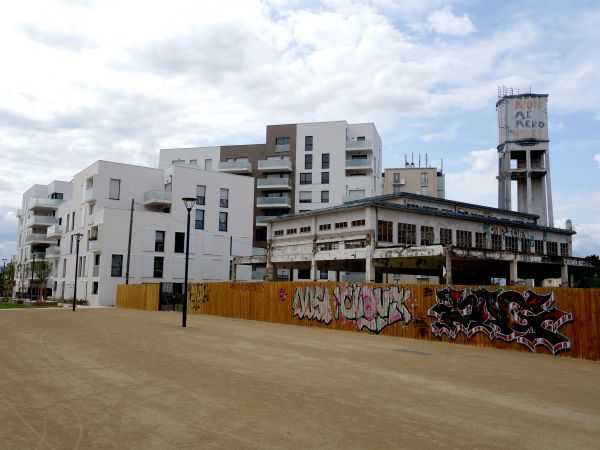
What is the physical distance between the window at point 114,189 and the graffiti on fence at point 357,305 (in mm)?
38409

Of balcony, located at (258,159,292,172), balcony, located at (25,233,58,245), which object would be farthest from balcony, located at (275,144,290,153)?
balcony, located at (25,233,58,245)

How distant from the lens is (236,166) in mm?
77062

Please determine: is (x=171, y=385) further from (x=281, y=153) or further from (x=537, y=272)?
(x=281, y=153)

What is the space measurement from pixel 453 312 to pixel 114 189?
1914 inches

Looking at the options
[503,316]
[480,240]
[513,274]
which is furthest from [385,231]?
[503,316]

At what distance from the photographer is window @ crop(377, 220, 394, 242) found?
3669 centimetres

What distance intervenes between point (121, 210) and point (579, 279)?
185 feet

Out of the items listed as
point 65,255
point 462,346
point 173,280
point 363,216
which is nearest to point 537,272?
point 363,216

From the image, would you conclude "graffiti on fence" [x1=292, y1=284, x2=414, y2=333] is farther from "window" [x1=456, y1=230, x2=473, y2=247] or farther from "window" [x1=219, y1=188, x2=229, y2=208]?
"window" [x1=219, y1=188, x2=229, y2=208]

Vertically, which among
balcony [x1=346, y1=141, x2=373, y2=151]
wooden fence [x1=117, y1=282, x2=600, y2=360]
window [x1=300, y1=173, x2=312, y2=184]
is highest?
balcony [x1=346, y1=141, x2=373, y2=151]

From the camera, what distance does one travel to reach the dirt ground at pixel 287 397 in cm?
662

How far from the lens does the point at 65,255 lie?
66.8 m

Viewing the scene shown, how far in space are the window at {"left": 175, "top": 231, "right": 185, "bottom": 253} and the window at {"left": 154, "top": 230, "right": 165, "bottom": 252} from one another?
66.7 inches

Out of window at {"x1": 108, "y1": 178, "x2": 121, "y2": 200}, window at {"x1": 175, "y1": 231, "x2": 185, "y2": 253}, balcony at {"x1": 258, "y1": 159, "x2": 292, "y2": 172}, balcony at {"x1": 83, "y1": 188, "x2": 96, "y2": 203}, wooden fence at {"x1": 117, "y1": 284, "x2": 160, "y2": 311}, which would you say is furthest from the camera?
balcony at {"x1": 258, "y1": 159, "x2": 292, "y2": 172}
